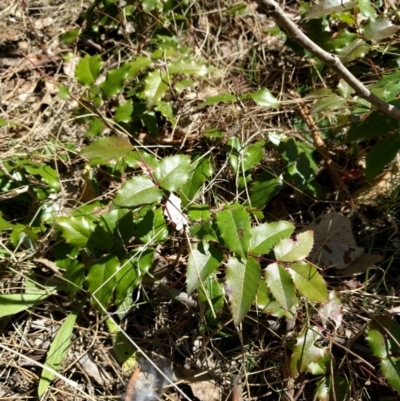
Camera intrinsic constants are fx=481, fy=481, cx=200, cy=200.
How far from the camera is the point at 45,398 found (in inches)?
61.4

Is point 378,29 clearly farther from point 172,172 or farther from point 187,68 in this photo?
point 172,172

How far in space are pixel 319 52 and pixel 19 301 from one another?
127 cm

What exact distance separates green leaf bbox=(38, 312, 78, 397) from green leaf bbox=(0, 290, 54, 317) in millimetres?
123

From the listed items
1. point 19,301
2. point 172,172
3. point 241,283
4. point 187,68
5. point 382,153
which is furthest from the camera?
point 187,68

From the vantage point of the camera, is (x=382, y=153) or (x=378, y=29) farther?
(x=378, y=29)

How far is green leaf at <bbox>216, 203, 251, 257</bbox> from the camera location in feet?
4.40

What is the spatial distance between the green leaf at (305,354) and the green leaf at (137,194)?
0.63 metres

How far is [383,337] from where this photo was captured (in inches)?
56.9

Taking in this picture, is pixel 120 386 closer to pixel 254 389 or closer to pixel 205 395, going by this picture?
pixel 205 395

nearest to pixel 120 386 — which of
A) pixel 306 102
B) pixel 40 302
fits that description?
pixel 40 302

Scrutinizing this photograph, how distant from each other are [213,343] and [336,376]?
0.41 metres

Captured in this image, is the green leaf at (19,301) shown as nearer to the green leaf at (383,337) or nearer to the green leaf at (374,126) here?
the green leaf at (383,337)

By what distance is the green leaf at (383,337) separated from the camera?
4.66 feet

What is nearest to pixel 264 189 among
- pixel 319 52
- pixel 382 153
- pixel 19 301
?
pixel 382 153
